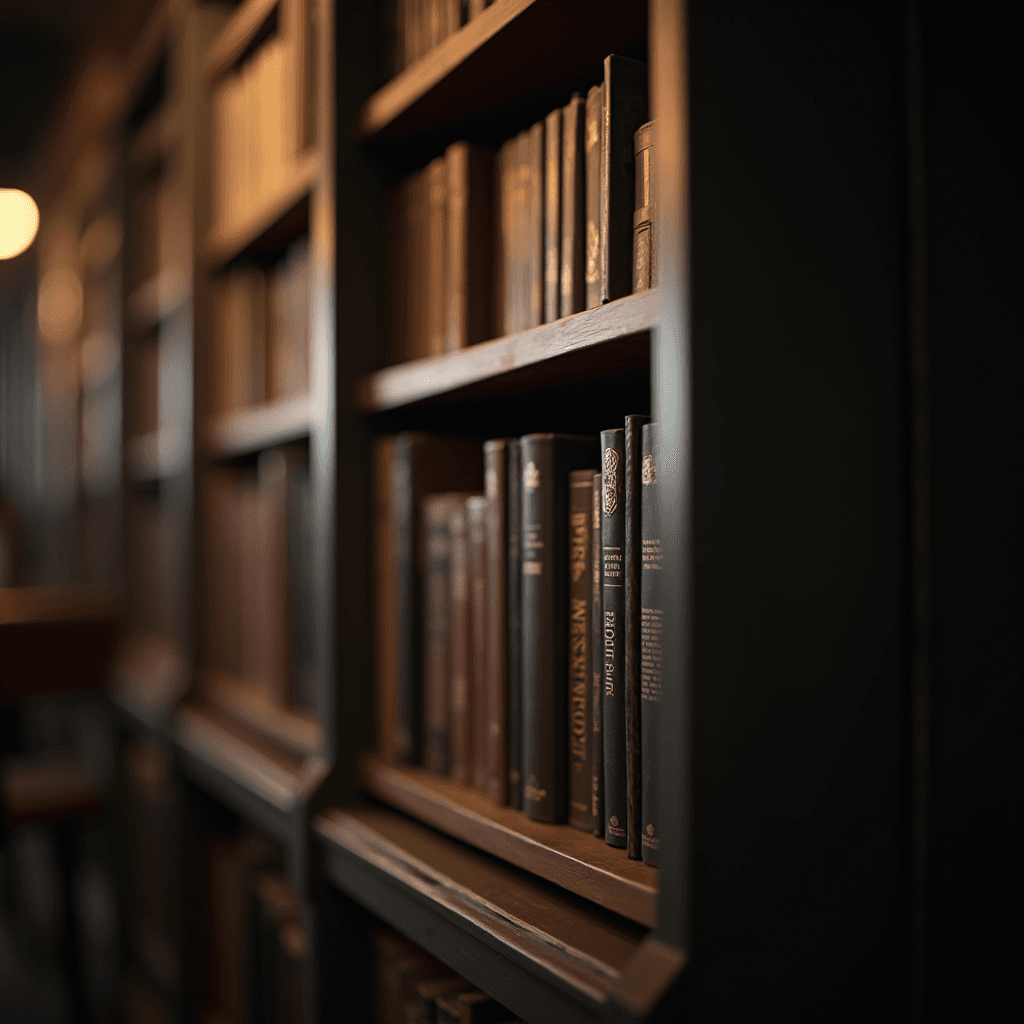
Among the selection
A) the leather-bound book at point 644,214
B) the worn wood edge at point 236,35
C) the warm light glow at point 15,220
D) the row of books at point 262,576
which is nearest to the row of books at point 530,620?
the leather-bound book at point 644,214

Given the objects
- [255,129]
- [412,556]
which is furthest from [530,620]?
[255,129]

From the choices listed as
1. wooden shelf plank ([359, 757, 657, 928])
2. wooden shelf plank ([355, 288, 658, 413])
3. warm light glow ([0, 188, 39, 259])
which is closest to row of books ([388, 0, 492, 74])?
wooden shelf plank ([355, 288, 658, 413])

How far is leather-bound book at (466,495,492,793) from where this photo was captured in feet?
2.97

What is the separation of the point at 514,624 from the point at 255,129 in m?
1.08

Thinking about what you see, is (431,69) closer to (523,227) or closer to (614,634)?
(523,227)

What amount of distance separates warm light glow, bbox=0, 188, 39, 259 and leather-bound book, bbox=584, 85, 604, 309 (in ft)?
4.52

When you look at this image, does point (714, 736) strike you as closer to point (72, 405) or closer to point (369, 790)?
point (369, 790)

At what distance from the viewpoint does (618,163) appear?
28.9 inches

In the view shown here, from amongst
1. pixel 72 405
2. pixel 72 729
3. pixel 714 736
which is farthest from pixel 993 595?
pixel 72 729

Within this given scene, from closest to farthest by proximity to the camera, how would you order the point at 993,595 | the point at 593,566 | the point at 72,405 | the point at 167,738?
the point at 993,595 → the point at 593,566 → the point at 167,738 → the point at 72,405

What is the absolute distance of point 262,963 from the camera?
4.32ft

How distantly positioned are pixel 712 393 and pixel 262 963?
48.8 inches

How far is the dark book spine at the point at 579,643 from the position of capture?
780 mm

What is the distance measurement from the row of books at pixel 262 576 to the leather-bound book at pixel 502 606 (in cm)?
47
